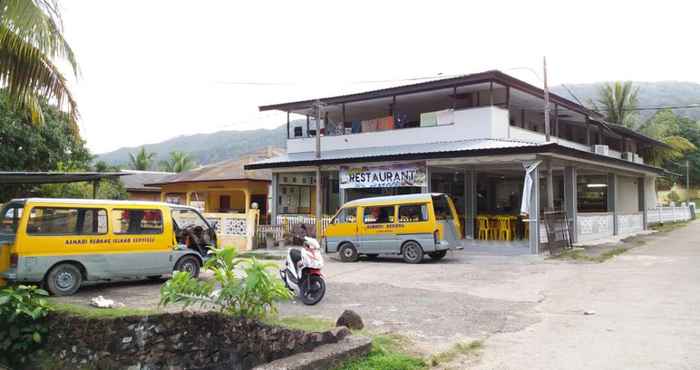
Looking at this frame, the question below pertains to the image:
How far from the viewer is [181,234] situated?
1227 centimetres

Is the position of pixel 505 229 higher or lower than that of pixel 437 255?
higher

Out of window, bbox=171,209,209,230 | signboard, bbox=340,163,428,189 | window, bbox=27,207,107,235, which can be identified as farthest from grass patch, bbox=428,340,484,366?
signboard, bbox=340,163,428,189

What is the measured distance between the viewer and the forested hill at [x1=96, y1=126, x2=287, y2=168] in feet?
348

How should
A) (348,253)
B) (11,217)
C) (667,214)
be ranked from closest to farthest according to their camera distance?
(11,217)
(348,253)
(667,214)

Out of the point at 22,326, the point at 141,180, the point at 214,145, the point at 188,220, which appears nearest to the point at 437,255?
the point at 188,220

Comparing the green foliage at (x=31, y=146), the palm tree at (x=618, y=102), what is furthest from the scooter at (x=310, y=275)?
the palm tree at (x=618, y=102)

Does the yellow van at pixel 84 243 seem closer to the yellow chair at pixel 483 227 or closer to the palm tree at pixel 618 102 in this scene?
the yellow chair at pixel 483 227

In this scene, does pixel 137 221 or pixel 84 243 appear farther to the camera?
pixel 137 221

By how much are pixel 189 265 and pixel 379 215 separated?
18.7ft

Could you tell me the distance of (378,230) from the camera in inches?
603

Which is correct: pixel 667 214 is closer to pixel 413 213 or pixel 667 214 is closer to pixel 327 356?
pixel 413 213

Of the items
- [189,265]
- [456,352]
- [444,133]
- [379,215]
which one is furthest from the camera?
[444,133]

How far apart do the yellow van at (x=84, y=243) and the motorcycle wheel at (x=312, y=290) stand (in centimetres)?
368

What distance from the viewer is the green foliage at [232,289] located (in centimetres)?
625
